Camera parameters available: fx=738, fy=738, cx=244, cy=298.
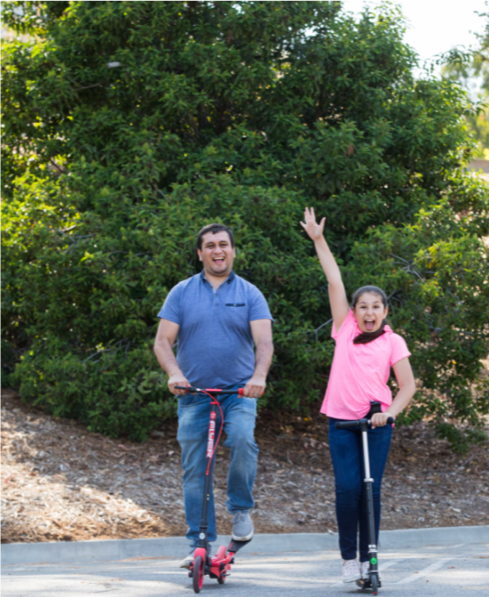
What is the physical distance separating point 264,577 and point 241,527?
644mm

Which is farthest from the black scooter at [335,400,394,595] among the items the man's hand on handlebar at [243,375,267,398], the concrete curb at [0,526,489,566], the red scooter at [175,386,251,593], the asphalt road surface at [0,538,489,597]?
the concrete curb at [0,526,489,566]

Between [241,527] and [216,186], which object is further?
[216,186]

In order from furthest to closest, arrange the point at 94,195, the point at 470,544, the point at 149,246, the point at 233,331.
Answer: the point at 94,195, the point at 149,246, the point at 470,544, the point at 233,331

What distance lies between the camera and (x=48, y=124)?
37.0 feet

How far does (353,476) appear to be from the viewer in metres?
4.70

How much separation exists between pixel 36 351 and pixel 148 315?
76.6 inches

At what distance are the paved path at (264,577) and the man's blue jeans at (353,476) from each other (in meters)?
0.34

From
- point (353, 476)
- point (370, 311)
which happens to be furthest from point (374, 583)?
point (370, 311)

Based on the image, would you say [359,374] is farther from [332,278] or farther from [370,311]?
[332,278]

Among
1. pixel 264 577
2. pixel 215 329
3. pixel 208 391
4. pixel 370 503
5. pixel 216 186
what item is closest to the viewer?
pixel 370 503

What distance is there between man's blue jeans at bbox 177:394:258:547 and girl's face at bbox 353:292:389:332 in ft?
3.08

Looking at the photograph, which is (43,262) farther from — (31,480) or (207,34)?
(207,34)

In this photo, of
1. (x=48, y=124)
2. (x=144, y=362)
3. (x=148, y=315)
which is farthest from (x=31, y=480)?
(x=48, y=124)

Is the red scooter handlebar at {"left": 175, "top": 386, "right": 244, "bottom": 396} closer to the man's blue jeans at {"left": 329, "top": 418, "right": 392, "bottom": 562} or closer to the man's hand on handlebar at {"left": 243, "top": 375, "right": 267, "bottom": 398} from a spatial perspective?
the man's hand on handlebar at {"left": 243, "top": 375, "right": 267, "bottom": 398}
